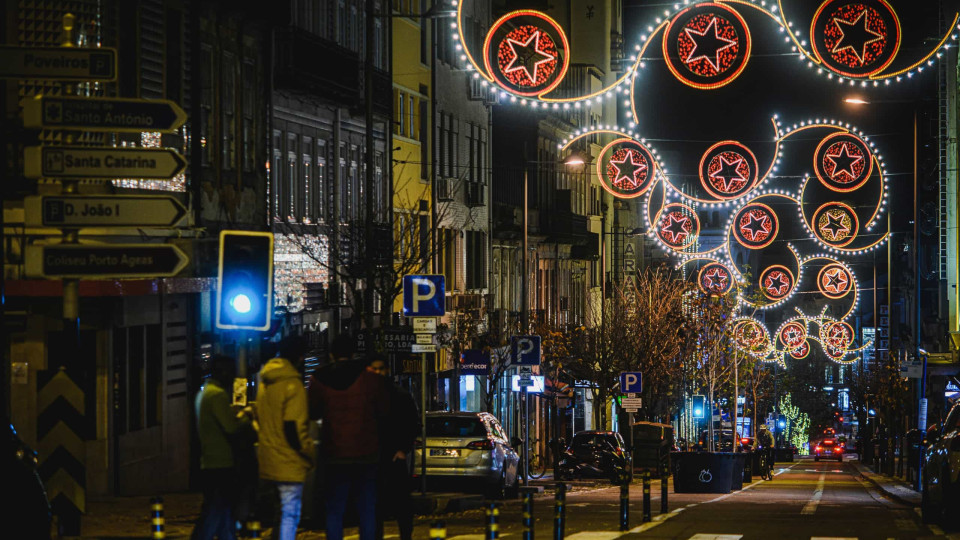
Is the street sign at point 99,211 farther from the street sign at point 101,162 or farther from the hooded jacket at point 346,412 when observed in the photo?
the hooded jacket at point 346,412

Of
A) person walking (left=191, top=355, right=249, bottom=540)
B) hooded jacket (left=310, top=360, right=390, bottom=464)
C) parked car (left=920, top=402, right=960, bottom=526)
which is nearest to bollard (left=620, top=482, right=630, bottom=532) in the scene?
parked car (left=920, top=402, right=960, bottom=526)

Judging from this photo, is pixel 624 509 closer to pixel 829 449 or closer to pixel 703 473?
pixel 703 473

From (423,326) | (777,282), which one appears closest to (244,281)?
(423,326)

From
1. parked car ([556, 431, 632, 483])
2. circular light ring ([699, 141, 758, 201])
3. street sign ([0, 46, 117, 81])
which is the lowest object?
parked car ([556, 431, 632, 483])

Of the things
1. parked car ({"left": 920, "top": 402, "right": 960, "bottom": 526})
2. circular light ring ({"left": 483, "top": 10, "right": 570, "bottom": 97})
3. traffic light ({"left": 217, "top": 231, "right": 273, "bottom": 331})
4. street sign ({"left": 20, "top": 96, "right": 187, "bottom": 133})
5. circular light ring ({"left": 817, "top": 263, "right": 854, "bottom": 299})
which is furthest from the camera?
circular light ring ({"left": 817, "top": 263, "right": 854, "bottom": 299})

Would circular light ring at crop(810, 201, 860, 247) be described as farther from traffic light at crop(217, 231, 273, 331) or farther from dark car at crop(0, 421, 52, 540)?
dark car at crop(0, 421, 52, 540)

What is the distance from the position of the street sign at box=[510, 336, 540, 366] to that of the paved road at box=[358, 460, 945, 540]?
3931 millimetres

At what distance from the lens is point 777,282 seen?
53.3 m

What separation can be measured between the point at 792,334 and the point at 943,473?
47386 millimetres

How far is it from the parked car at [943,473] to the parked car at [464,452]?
26.0 feet

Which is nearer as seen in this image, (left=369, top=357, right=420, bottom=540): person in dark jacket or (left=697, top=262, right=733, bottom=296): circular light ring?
(left=369, top=357, right=420, bottom=540): person in dark jacket

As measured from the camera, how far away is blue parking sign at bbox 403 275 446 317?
81.6 feet

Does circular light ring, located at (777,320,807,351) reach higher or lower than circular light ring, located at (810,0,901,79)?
lower

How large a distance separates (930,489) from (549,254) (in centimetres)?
4654
